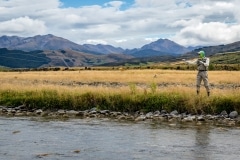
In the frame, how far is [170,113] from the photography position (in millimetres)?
25953

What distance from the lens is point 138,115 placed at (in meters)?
26.5

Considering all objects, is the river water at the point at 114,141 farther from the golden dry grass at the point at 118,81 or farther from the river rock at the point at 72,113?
the golden dry grass at the point at 118,81

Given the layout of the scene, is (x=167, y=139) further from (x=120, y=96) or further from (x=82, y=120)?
(x=120, y=96)

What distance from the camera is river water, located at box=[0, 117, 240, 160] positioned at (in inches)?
610

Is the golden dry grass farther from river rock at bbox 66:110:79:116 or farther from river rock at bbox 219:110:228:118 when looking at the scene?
river rock at bbox 219:110:228:118

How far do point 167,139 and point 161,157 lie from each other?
354cm

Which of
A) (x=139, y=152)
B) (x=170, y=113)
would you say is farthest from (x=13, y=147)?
(x=170, y=113)

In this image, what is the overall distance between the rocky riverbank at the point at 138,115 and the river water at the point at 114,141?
1.57 metres

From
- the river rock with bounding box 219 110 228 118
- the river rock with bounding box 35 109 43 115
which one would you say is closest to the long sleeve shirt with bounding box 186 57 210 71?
the river rock with bounding box 219 110 228 118

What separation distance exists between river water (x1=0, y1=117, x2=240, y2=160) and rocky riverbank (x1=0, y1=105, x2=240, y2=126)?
157 centimetres

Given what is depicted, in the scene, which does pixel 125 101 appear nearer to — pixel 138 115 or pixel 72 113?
pixel 138 115

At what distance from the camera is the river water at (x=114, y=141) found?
15.5m

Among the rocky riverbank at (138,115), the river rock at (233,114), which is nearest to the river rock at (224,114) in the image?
the rocky riverbank at (138,115)

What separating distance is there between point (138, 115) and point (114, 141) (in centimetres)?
827
